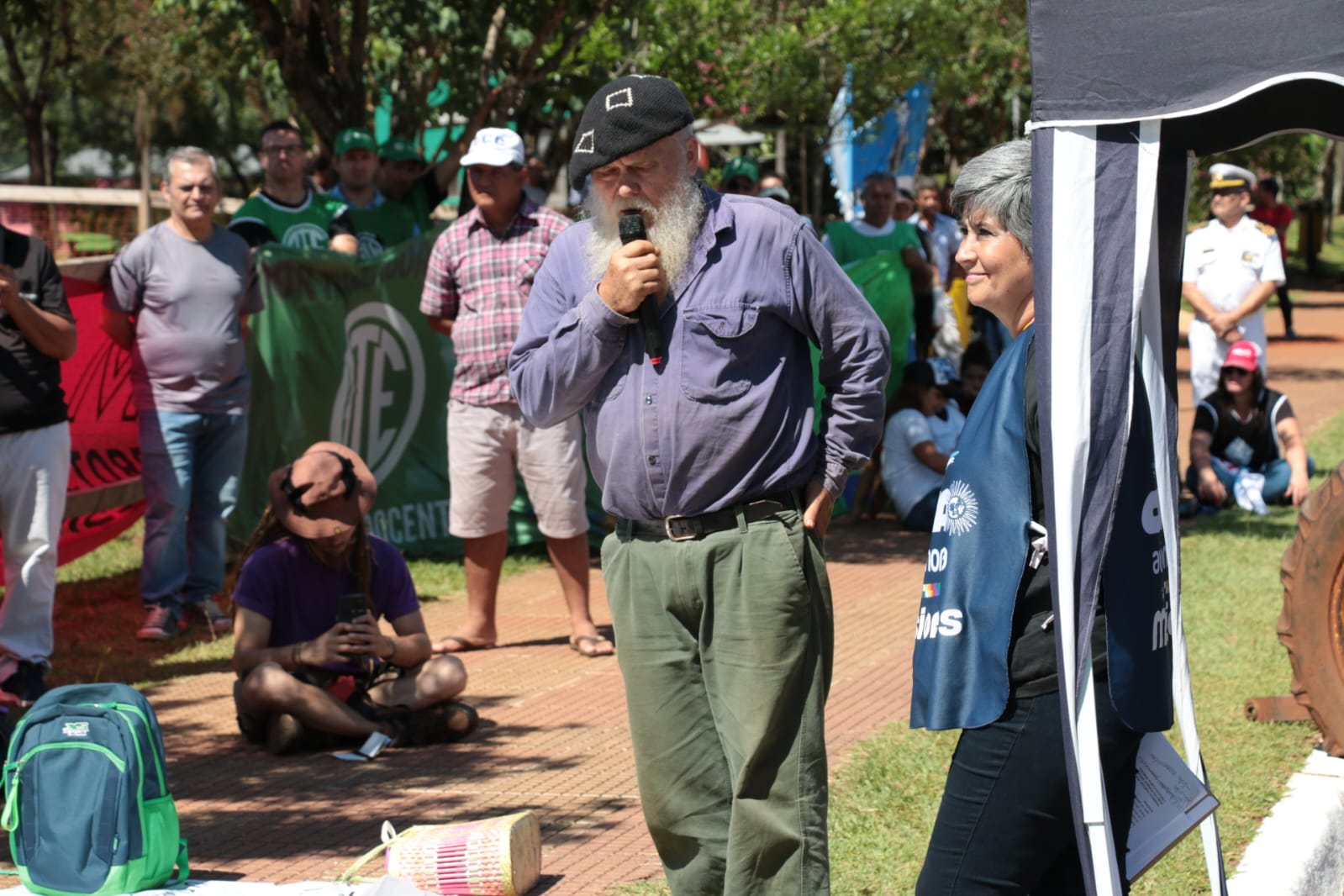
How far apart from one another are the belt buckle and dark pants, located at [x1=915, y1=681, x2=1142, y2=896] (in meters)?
0.86

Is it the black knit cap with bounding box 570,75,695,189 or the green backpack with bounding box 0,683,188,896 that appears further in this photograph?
the green backpack with bounding box 0,683,188,896

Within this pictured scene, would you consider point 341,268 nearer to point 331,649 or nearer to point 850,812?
point 331,649

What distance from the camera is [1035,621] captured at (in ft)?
9.77

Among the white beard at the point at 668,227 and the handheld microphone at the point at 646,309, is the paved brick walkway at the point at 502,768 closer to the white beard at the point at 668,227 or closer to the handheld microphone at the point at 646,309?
the handheld microphone at the point at 646,309

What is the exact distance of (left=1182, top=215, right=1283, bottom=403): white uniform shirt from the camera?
1062 cm

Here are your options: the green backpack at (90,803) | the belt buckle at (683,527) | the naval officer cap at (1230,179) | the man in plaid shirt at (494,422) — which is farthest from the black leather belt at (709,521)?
the naval officer cap at (1230,179)

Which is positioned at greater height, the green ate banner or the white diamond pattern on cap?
the white diamond pattern on cap

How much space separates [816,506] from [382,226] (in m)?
6.53

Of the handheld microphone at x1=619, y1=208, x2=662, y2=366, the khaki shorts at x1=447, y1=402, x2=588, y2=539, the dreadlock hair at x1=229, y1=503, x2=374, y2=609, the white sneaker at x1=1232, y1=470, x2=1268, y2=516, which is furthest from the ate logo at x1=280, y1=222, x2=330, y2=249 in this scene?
the handheld microphone at x1=619, y1=208, x2=662, y2=366

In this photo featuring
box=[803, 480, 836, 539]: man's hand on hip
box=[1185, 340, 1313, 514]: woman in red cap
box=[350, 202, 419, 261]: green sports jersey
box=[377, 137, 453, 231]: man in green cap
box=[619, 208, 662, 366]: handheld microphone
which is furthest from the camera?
box=[1185, 340, 1313, 514]: woman in red cap

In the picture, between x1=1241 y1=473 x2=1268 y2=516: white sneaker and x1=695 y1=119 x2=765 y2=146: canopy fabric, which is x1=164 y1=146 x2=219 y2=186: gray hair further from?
x1=695 y1=119 x2=765 y2=146: canopy fabric

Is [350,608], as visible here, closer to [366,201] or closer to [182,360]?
[182,360]

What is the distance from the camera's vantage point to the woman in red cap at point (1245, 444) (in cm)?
1034

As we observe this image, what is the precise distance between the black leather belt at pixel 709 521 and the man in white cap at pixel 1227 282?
736 centimetres
